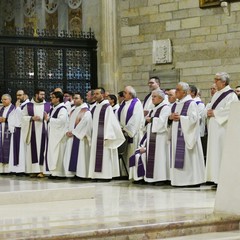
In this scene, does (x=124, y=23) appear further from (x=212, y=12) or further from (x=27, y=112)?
(x=27, y=112)

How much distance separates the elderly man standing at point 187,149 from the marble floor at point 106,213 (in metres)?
0.29

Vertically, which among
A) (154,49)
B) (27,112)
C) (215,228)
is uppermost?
(154,49)

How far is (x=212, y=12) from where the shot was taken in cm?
1791

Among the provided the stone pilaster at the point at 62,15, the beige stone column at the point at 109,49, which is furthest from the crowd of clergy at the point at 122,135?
the stone pilaster at the point at 62,15

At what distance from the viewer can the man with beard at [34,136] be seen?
594 inches

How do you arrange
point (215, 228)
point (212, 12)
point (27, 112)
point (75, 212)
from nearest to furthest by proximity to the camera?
point (215, 228) < point (75, 212) < point (27, 112) < point (212, 12)

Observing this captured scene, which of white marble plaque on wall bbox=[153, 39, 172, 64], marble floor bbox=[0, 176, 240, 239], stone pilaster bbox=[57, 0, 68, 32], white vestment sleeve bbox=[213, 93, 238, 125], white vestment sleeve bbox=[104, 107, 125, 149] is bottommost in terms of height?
marble floor bbox=[0, 176, 240, 239]

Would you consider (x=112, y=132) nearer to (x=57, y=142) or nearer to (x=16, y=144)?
(x=57, y=142)

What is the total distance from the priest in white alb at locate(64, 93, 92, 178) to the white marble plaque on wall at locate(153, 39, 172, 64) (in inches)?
184

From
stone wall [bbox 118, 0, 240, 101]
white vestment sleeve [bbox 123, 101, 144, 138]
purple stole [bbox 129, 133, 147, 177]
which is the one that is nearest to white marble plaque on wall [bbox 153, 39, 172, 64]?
stone wall [bbox 118, 0, 240, 101]

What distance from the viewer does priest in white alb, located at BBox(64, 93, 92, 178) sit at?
14172 millimetres

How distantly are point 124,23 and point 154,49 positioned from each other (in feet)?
3.96

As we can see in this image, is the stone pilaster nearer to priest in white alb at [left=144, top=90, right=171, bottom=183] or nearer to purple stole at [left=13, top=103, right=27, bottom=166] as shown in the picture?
purple stole at [left=13, top=103, right=27, bottom=166]

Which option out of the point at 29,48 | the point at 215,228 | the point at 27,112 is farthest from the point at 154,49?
the point at 215,228
